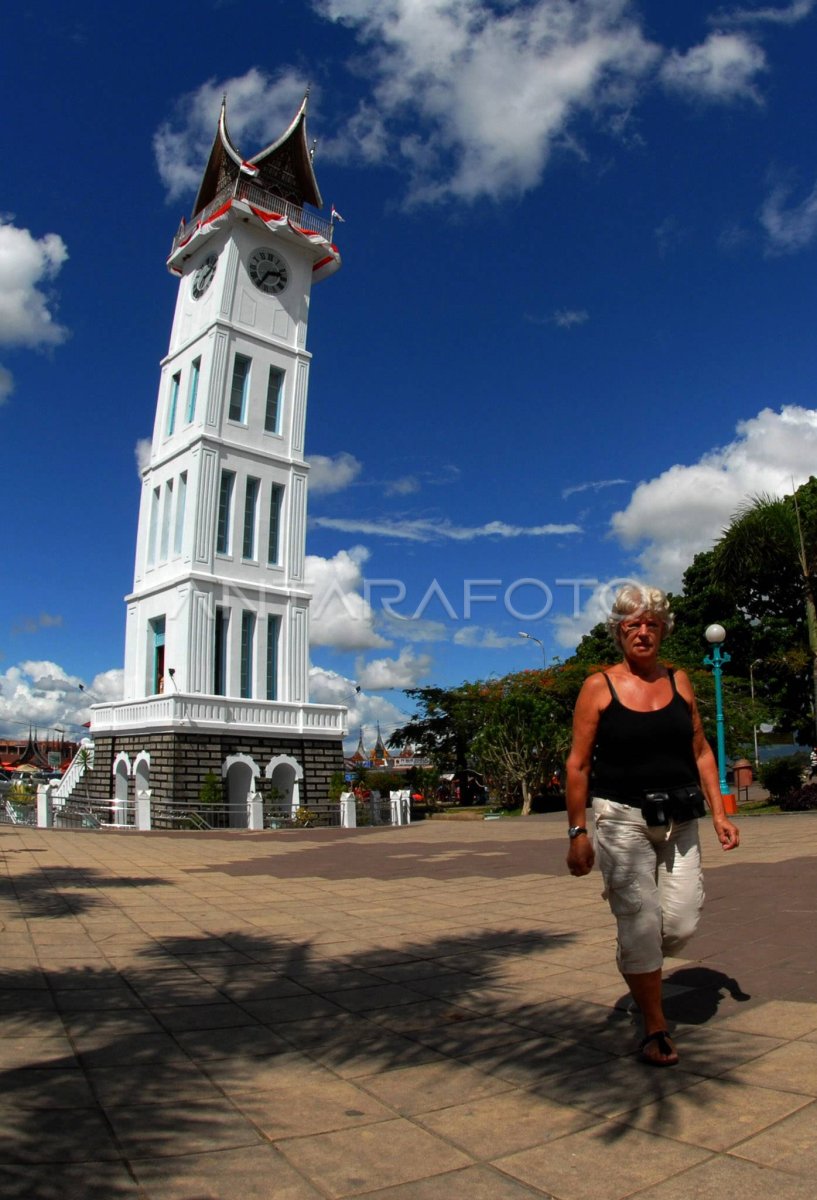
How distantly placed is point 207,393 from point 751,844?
23145 millimetres

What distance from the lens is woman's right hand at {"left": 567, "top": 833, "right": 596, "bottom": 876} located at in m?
3.57

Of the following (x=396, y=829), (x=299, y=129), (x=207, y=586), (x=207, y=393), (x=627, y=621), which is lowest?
(x=396, y=829)

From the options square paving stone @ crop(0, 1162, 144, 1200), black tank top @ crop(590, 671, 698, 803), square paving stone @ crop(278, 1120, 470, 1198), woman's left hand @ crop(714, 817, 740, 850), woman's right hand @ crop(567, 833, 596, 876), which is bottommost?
square paving stone @ crop(278, 1120, 470, 1198)

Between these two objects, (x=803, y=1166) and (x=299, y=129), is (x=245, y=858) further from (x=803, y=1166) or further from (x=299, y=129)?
(x=299, y=129)

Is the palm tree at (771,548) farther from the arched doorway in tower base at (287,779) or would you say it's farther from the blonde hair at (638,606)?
the blonde hair at (638,606)

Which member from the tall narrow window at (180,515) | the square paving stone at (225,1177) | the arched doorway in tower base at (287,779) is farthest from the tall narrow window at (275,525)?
the square paving stone at (225,1177)

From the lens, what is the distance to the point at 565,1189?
239cm

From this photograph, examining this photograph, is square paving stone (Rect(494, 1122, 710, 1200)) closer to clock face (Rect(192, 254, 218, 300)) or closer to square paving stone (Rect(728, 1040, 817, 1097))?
square paving stone (Rect(728, 1040, 817, 1097))

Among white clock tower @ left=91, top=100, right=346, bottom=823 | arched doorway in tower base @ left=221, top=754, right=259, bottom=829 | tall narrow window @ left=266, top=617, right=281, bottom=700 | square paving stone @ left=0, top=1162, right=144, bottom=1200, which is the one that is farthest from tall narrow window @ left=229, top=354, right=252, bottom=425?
square paving stone @ left=0, top=1162, right=144, bottom=1200

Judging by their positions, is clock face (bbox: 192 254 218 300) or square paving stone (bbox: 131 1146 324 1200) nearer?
square paving stone (bbox: 131 1146 324 1200)

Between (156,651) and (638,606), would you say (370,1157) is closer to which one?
(638,606)

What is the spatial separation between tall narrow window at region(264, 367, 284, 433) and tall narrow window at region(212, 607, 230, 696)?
7040mm

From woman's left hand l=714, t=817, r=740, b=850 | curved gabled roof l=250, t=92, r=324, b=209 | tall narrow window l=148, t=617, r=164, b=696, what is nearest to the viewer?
woman's left hand l=714, t=817, r=740, b=850

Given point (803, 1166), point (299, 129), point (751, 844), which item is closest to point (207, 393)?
point (299, 129)
